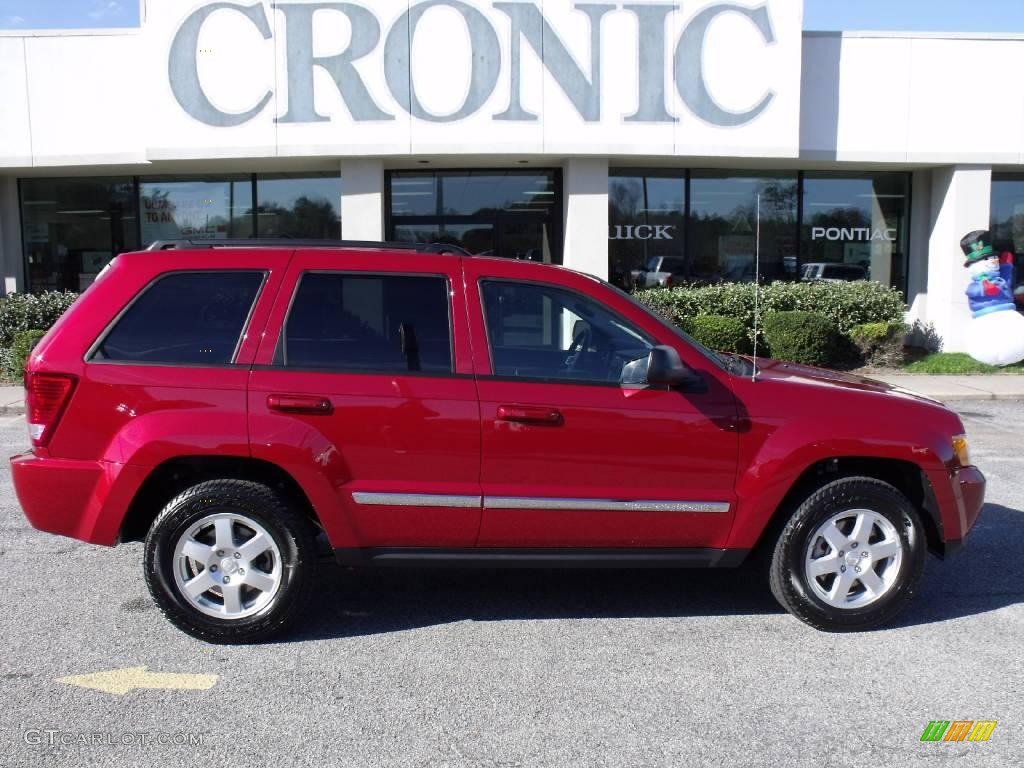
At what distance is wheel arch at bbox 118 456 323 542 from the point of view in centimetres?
420

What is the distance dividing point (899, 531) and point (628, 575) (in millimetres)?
1543

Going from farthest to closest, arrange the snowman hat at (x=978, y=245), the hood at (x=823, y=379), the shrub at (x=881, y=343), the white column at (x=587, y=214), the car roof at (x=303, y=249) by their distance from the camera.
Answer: the snowman hat at (x=978, y=245) → the white column at (x=587, y=214) → the shrub at (x=881, y=343) → the hood at (x=823, y=379) → the car roof at (x=303, y=249)

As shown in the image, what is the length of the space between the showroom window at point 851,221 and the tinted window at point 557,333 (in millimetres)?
12776

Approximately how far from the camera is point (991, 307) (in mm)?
14688

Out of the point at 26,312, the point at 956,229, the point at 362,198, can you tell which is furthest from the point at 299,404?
the point at 956,229

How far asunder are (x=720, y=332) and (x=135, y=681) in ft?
36.0

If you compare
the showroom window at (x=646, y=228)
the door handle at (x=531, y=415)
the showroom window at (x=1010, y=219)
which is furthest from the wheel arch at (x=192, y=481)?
the showroom window at (x=1010, y=219)

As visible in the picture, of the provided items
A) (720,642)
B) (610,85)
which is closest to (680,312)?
(610,85)

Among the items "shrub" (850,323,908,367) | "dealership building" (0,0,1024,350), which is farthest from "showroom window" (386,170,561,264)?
"shrub" (850,323,908,367)

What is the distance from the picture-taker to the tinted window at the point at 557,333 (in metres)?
4.26

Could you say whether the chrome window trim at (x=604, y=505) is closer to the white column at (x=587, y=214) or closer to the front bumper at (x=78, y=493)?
the front bumper at (x=78, y=493)

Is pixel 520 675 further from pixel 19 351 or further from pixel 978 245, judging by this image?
pixel 978 245

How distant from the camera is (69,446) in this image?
4086 millimetres

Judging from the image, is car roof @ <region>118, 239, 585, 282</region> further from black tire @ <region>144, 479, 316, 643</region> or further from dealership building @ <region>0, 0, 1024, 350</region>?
dealership building @ <region>0, 0, 1024, 350</region>
